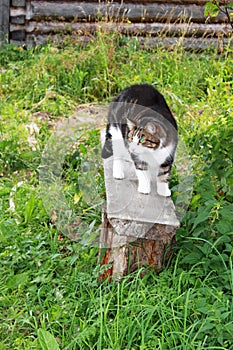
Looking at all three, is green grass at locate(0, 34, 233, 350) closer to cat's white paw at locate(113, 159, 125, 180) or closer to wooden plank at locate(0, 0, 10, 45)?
cat's white paw at locate(113, 159, 125, 180)

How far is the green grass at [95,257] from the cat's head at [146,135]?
422 millimetres

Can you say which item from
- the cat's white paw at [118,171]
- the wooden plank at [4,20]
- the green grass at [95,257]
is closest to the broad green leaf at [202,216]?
the green grass at [95,257]

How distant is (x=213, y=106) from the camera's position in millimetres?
5000

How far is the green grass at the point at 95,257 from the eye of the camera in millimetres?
2721

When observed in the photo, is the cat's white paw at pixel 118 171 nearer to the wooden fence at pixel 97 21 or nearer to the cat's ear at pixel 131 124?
the cat's ear at pixel 131 124

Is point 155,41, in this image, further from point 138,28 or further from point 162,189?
point 162,189

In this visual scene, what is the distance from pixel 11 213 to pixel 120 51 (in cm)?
307

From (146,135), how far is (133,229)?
21.2 inches

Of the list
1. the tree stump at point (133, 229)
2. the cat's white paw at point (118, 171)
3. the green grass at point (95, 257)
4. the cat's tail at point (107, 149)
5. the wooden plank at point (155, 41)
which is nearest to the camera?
the green grass at point (95, 257)

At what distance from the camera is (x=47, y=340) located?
103 inches

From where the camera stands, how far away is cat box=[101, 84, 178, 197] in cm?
310

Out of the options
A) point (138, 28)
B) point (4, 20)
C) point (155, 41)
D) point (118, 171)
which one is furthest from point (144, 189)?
point (4, 20)

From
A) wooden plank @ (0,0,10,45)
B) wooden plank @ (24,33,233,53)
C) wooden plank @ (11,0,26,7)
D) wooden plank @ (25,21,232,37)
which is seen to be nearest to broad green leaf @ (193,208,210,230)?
wooden plank @ (24,33,233,53)

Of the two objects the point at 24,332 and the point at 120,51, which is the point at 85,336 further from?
the point at 120,51
